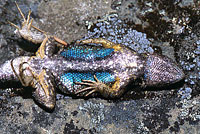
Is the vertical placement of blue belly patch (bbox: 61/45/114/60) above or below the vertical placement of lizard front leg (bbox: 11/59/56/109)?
above

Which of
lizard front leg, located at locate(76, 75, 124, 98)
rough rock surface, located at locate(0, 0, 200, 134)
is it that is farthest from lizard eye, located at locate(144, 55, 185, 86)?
lizard front leg, located at locate(76, 75, 124, 98)

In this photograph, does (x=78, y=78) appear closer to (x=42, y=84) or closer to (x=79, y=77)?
(x=79, y=77)

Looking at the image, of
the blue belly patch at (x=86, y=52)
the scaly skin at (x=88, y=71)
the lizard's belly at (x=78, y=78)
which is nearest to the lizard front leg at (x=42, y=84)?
the scaly skin at (x=88, y=71)

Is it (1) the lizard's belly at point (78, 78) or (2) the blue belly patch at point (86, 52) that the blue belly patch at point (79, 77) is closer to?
(1) the lizard's belly at point (78, 78)

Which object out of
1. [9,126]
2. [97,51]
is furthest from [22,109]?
[97,51]

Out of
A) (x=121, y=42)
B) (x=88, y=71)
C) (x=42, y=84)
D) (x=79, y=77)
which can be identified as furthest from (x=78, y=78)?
(x=121, y=42)

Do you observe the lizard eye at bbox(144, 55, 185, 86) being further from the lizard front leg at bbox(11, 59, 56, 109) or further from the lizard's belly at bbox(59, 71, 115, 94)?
the lizard front leg at bbox(11, 59, 56, 109)

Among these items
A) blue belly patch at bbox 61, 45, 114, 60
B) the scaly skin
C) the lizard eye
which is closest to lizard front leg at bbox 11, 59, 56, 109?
the scaly skin

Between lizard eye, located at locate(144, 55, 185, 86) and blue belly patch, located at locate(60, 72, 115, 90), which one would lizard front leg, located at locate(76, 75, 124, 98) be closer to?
blue belly patch, located at locate(60, 72, 115, 90)
